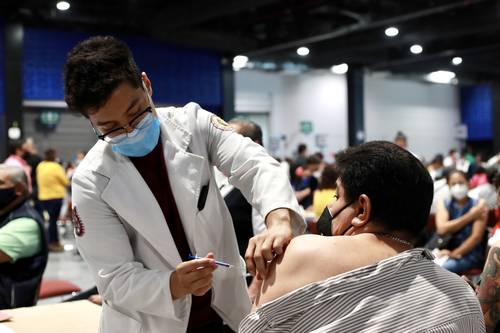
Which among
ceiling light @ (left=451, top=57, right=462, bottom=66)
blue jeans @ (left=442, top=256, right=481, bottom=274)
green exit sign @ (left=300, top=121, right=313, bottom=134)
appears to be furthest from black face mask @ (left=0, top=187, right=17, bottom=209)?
green exit sign @ (left=300, top=121, right=313, bottom=134)

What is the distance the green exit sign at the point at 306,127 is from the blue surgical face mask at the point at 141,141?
48.1ft

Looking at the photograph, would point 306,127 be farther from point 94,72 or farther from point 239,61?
point 94,72

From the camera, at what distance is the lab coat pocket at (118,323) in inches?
55.7

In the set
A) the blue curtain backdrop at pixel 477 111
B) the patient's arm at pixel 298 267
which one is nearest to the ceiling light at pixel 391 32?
the patient's arm at pixel 298 267

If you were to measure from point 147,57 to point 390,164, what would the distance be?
10390 millimetres

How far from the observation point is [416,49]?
41.1ft

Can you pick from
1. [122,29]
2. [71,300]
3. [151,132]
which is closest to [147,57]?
[122,29]

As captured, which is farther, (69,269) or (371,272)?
(69,269)

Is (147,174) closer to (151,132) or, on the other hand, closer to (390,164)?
(151,132)

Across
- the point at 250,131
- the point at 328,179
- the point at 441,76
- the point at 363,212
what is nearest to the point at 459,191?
the point at 328,179

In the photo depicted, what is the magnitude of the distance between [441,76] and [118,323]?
1658 centimetres

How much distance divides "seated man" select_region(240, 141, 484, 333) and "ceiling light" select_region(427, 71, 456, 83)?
50.8 ft

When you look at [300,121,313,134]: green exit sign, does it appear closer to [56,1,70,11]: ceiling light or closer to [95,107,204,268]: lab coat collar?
[56,1,70,11]: ceiling light

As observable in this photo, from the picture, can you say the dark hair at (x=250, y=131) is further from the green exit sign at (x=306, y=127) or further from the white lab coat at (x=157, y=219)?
the green exit sign at (x=306, y=127)
